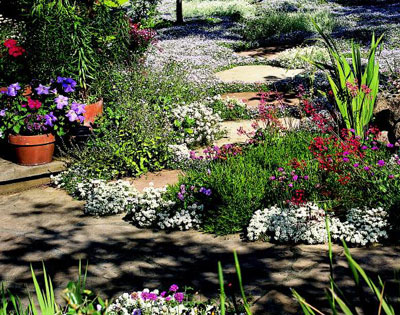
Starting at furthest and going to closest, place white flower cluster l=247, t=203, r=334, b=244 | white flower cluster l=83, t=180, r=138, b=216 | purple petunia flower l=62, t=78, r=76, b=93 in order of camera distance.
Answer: purple petunia flower l=62, t=78, r=76, b=93 < white flower cluster l=83, t=180, r=138, b=216 < white flower cluster l=247, t=203, r=334, b=244

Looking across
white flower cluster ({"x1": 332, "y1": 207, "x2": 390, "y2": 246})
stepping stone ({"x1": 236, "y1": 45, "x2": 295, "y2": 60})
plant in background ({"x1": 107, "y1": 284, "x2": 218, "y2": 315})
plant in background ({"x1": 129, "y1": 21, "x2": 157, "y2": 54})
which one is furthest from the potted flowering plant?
stepping stone ({"x1": 236, "y1": 45, "x2": 295, "y2": 60})

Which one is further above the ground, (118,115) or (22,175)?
(118,115)

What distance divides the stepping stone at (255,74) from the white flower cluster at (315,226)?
673cm

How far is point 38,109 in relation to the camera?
6.09m

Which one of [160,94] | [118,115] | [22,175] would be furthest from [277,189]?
[160,94]

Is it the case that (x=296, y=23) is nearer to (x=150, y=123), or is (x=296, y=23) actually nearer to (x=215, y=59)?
(x=215, y=59)

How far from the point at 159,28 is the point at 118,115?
53.0ft

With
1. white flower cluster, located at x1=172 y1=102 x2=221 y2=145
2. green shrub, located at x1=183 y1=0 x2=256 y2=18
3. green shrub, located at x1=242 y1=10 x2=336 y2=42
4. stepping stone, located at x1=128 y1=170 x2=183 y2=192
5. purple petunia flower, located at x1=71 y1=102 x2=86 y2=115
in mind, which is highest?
green shrub, located at x1=183 y1=0 x2=256 y2=18

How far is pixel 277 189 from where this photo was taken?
15.6ft

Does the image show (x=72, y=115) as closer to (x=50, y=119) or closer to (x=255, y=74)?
(x=50, y=119)

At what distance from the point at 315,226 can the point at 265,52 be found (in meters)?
11.0

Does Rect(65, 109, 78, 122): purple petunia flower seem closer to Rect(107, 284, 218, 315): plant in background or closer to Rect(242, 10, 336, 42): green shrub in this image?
Rect(107, 284, 218, 315): plant in background

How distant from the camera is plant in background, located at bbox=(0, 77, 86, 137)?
601 cm

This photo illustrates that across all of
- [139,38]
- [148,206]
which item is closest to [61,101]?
[148,206]
